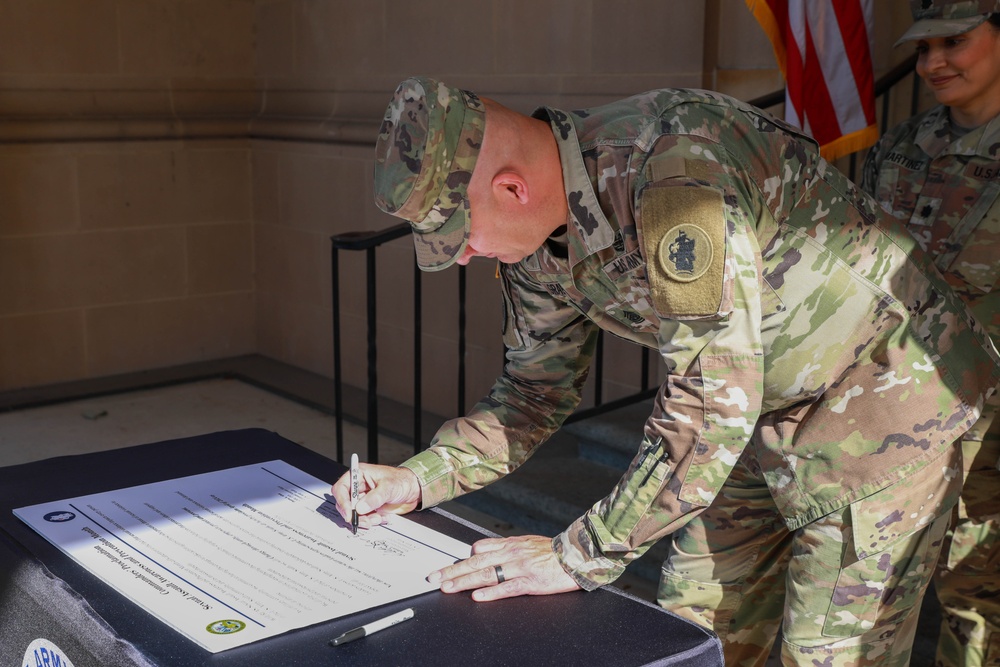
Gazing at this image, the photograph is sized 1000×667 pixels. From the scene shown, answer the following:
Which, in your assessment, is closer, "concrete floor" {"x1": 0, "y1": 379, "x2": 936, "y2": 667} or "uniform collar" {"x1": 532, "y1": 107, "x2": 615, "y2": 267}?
"uniform collar" {"x1": 532, "y1": 107, "x2": 615, "y2": 267}

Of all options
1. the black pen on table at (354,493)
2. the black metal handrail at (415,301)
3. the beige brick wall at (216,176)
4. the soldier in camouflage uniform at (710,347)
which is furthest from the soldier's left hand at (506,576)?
the beige brick wall at (216,176)

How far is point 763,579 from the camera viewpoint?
6.15 feet

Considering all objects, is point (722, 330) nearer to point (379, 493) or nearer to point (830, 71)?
point (379, 493)

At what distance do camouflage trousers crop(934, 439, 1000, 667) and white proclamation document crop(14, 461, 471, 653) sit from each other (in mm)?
1277

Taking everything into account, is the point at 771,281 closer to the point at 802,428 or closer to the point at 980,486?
the point at 802,428

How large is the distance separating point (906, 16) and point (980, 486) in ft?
5.86

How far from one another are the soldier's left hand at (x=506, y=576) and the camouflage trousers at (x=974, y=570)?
4.03ft

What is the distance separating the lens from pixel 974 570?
7.59 ft

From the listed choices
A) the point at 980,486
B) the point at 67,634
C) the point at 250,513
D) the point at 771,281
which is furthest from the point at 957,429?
the point at 67,634

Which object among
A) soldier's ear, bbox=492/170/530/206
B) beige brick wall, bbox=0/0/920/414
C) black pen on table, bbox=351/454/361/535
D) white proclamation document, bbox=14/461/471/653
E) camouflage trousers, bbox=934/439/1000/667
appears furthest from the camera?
beige brick wall, bbox=0/0/920/414

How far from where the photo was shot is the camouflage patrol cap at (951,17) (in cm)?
238

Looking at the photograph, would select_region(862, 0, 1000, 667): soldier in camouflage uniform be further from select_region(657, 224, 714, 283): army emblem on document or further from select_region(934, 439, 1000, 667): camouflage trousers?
select_region(657, 224, 714, 283): army emblem on document

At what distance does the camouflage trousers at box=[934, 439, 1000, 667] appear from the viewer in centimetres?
229

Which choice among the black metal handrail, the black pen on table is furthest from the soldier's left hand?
the black metal handrail
